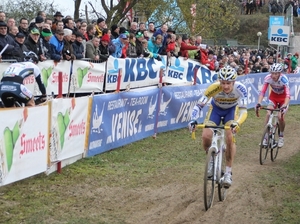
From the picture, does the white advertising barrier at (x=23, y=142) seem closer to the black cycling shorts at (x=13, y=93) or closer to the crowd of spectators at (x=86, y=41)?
the black cycling shorts at (x=13, y=93)

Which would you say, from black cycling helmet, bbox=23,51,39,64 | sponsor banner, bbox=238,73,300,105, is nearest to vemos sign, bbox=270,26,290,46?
sponsor banner, bbox=238,73,300,105

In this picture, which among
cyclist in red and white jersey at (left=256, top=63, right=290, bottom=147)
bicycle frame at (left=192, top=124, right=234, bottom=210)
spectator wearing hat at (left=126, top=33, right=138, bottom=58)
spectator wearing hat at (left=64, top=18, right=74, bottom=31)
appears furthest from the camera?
spectator wearing hat at (left=126, top=33, right=138, bottom=58)

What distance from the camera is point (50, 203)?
7.83m

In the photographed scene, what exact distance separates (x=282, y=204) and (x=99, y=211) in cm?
280

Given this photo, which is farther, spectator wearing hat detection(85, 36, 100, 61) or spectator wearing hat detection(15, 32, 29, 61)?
spectator wearing hat detection(85, 36, 100, 61)

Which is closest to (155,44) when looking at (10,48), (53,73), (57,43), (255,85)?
(57,43)

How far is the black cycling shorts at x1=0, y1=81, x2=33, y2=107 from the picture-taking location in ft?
28.4

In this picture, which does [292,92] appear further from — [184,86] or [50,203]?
[50,203]

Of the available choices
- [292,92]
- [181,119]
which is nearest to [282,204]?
[181,119]

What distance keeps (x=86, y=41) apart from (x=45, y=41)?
210cm

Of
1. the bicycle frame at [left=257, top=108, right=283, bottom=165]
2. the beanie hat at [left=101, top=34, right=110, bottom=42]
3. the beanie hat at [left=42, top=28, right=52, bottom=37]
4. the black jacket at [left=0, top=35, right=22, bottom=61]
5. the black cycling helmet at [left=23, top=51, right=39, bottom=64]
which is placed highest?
the beanie hat at [left=42, top=28, right=52, bottom=37]

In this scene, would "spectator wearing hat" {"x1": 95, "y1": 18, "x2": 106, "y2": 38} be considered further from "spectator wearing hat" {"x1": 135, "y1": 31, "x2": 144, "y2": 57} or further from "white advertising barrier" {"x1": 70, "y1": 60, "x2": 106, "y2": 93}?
"white advertising barrier" {"x1": 70, "y1": 60, "x2": 106, "y2": 93}

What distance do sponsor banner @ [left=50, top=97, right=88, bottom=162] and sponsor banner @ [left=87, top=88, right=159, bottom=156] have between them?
446 mm

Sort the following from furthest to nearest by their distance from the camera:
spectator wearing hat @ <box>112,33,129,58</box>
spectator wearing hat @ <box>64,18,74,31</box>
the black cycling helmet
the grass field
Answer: spectator wearing hat @ <box>112,33,129,58</box> < spectator wearing hat @ <box>64,18,74,31</box> < the black cycling helmet < the grass field
